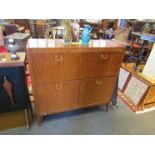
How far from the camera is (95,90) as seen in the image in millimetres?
1784

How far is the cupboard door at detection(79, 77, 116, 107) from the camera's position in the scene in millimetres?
1691

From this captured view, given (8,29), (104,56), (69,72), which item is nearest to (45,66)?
(69,72)

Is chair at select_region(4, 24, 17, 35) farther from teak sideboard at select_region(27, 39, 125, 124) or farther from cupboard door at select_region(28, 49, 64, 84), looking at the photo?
cupboard door at select_region(28, 49, 64, 84)

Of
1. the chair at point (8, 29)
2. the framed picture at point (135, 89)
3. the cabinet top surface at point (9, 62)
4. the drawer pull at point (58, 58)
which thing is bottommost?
the framed picture at point (135, 89)

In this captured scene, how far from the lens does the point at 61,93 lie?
1625 millimetres

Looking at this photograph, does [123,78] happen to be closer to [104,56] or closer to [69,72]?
[104,56]

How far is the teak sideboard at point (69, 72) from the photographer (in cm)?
135

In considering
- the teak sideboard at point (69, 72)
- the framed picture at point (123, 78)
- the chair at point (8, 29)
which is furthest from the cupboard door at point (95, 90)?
the chair at point (8, 29)

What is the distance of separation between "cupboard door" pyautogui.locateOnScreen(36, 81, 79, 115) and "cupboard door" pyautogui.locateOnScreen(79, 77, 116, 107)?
9 centimetres

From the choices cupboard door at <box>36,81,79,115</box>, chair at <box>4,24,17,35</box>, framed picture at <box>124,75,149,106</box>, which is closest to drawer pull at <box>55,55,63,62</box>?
cupboard door at <box>36,81,79,115</box>

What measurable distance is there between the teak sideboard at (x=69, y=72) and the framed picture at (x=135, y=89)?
59 centimetres

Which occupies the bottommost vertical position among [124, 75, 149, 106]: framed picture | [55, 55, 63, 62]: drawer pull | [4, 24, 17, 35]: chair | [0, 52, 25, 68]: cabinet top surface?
[124, 75, 149, 106]: framed picture

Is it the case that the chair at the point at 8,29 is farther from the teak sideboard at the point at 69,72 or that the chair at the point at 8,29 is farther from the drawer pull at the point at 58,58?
the drawer pull at the point at 58,58
